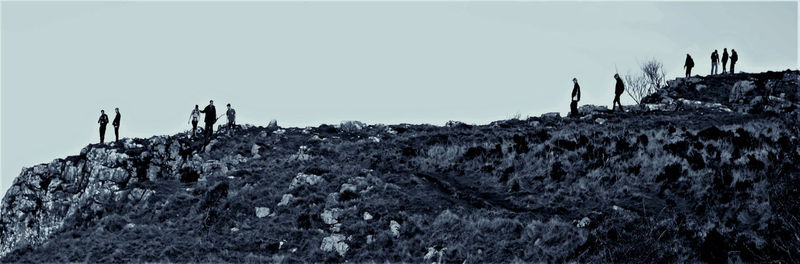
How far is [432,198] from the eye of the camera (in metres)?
22.5

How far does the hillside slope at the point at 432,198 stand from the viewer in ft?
58.6

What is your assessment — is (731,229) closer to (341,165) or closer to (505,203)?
(505,203)

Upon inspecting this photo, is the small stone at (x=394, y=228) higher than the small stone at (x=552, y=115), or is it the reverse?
the small stone at (x=552, y=115)

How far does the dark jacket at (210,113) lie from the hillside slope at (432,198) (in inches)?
51.5

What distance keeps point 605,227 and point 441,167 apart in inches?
396

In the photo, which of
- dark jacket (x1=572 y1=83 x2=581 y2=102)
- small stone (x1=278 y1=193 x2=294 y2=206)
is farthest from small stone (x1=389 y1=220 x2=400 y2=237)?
dark jacket (x1=572 y1=83 x2=581 y2=102)

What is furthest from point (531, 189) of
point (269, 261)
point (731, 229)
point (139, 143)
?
point (139, 143)

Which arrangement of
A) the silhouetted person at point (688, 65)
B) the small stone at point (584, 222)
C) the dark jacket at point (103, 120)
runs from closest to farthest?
the small stone at point (584, 222), the dark jacket at point (103, 120), the silhouetted person at point (688, 65)

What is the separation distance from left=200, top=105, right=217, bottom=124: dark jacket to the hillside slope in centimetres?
131

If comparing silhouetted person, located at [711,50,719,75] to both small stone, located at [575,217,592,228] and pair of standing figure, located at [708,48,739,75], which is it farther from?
small stone, located at [575,217,592,228]

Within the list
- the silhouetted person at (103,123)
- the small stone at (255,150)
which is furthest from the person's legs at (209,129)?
the silhouetted person at (103,123)

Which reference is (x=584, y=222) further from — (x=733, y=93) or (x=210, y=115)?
(x=733, y=93)

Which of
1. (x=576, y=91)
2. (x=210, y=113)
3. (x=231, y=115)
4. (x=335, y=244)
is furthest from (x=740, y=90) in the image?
(x=335, y=244)

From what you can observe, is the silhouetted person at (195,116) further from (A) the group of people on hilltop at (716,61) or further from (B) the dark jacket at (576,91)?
Answer: (A) the group of people on hilltop at (716,61)
